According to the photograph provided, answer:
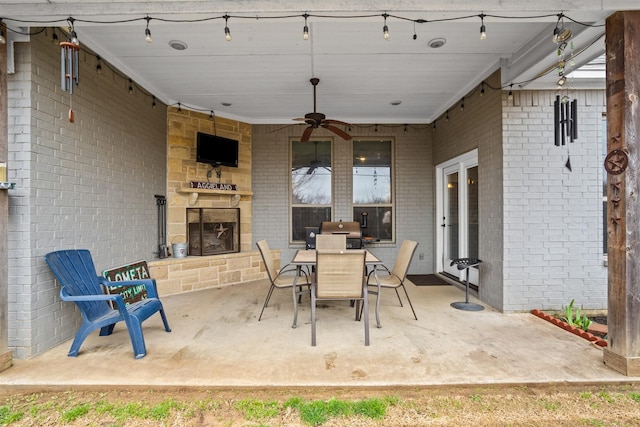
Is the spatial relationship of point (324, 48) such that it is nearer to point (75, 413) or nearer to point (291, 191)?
point (291, 191)

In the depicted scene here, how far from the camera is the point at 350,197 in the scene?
6121 mm

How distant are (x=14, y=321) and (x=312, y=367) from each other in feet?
8.00

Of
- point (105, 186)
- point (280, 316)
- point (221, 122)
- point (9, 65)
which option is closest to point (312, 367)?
point (280, 316)

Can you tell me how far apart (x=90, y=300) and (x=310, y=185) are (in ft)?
13.8

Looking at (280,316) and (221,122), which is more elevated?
(221,122)

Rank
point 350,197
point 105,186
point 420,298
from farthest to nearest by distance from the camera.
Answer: point 350,197, point 420,298, point 105,186

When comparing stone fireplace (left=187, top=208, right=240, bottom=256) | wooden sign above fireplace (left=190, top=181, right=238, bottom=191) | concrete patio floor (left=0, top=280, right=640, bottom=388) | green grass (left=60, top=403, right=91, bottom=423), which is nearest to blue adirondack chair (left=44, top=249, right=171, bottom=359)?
concrete patio floor (left=0, top=280, right=640, bottom=388)

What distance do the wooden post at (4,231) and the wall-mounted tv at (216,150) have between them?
8.95 feet

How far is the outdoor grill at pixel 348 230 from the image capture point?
5.54m

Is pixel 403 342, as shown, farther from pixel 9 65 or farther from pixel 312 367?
pixel 9 65

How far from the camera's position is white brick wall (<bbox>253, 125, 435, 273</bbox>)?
239 inches

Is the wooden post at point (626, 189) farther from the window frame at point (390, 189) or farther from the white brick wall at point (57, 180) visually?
the white brick wall at point (57, 180)

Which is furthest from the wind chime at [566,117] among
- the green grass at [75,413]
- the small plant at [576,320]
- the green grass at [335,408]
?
the green grass at [75,413]

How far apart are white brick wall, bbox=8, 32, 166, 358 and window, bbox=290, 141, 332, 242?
2.81 meters
